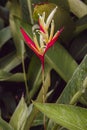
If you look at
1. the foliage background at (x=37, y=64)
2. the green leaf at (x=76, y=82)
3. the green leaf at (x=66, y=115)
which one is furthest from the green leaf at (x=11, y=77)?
the green leaf at (x=66, y=115)

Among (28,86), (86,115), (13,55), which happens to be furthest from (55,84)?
(86,115)

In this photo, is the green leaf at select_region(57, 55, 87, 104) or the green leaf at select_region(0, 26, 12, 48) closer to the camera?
the green leaf at select_region(57, 55, 87, 104)

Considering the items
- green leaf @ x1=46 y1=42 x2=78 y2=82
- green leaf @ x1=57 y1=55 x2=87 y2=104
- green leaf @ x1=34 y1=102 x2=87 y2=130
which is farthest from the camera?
green leaf @ x1=46 y1=42 x2=78 y2=82

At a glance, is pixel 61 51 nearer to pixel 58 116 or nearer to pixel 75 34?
pixel 75 34

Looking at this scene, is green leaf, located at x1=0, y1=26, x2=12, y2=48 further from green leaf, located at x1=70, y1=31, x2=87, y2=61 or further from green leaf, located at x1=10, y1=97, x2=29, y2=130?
green leaf, located at x1=10, y1=97, x2=29, y2=130

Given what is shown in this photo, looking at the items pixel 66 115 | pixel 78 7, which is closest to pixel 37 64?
pixel 78 7

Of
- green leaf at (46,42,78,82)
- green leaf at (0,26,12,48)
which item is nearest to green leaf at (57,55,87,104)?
green leaf at (46,42,78,82)

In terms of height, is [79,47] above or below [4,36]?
below

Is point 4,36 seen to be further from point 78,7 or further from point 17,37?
point 78,7
